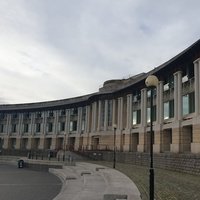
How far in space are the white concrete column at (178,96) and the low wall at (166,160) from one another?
4404 millimetres

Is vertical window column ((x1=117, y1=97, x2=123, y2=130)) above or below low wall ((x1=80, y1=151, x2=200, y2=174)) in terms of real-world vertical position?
above

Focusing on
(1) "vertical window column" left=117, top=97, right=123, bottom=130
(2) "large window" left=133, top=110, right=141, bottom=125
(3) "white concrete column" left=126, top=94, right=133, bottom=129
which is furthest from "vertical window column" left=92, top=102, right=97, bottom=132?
(2) "large window" left=133, top=110, right=141, bottom=125

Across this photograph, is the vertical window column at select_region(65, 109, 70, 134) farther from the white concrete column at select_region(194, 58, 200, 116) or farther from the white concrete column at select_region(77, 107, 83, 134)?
the white concrete column at select_region(194, 58, 200, 116)

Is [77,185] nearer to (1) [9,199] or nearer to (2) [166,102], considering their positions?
(1) [9,199]

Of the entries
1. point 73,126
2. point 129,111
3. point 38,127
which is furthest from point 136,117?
point 38,127

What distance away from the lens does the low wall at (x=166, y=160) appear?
2470 cm

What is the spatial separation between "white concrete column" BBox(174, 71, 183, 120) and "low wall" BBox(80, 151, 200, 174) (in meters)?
4.40

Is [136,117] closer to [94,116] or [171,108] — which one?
[171,108]

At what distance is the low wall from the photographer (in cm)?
2470

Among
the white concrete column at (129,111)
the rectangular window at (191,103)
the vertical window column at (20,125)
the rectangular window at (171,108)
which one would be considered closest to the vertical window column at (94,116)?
the white concrete column at (129,111)

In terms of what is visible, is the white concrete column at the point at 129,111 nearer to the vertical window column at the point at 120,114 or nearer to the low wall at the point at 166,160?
the vertical window column at the point at 120,114

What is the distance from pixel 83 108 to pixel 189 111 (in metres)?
36.8

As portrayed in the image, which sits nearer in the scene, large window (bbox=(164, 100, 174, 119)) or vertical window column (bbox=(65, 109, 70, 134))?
large window (bbox=(164, 100, 174, 119))

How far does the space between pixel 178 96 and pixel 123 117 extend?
→ 17511mm
